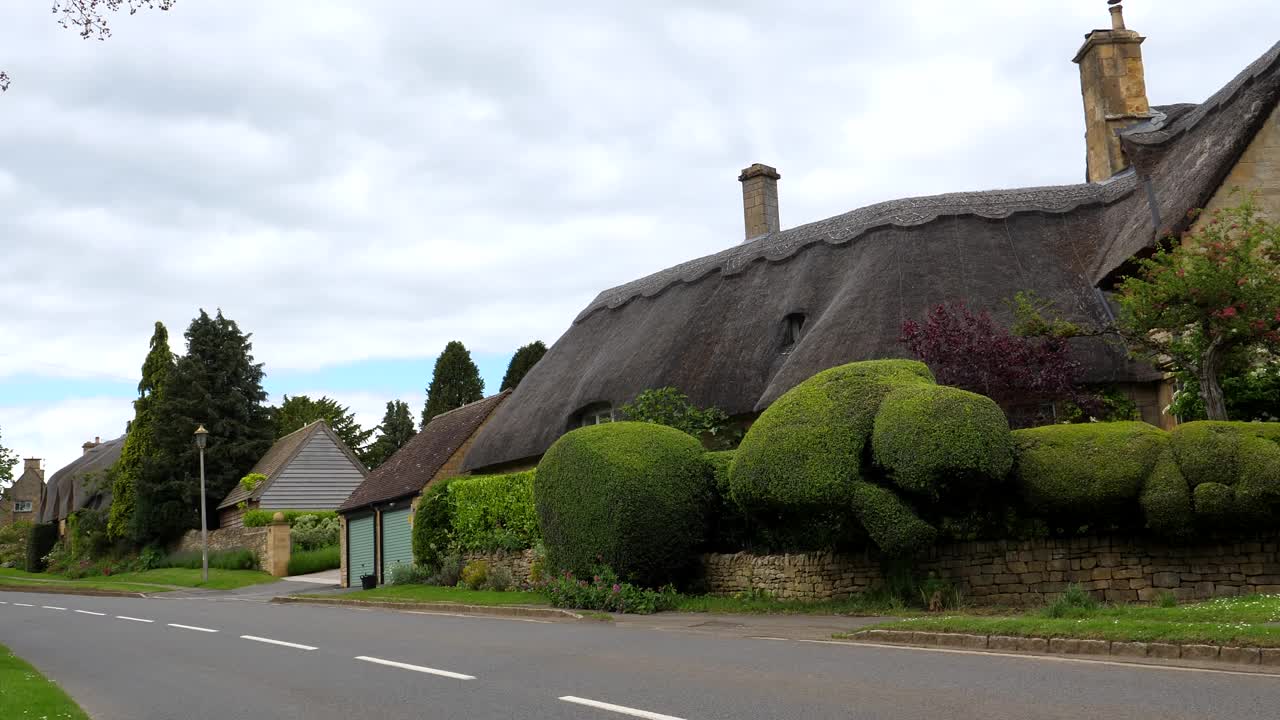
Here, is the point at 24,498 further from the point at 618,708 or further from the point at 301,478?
the point at 618,708

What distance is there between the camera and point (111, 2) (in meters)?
8.81

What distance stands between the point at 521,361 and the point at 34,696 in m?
48.4

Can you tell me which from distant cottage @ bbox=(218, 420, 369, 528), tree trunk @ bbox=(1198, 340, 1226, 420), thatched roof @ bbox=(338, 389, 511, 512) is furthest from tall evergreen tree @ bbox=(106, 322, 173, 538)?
tree trunk @ bbox=(1198, 340, 1226, 420)

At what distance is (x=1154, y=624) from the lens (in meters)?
10.3

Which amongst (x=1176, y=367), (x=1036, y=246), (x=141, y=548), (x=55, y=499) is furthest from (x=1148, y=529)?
(x=55, y=499)

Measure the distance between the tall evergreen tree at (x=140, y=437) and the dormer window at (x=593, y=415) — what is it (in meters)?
27.2

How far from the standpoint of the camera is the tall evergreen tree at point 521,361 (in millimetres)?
57219

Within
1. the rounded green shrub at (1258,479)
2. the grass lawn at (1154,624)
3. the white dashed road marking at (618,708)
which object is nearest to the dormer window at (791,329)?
the rounded green shrub at (1258,479)

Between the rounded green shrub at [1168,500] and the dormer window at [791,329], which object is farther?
the dormer window at [791,329]

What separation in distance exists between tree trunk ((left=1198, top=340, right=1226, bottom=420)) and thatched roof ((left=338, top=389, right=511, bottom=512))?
65.8ft

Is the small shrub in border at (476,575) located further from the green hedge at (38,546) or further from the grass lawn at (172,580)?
the green hedge at (38,546)

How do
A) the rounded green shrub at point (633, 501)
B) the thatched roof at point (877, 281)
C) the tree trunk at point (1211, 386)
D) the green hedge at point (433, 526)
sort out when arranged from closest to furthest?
the tree trunk at point (1211, 386), the rounded green shrub at point (633, 501), the thatched roof at point (877, 281), the green hedge at point (433, 526)

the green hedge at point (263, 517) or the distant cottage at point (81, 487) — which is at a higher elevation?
the distant cottage at point (81, 487)

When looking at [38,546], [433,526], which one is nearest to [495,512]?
[433,526]
